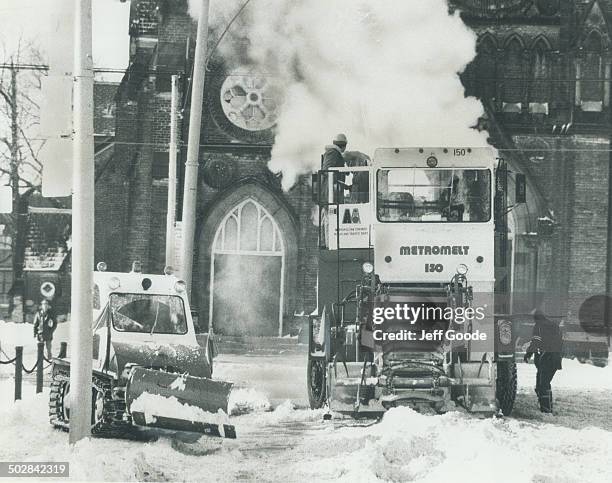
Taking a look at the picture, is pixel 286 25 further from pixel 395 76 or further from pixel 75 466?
pixel 75 466

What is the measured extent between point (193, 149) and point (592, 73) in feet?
14.0

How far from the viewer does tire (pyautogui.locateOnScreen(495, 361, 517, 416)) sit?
9.06 m

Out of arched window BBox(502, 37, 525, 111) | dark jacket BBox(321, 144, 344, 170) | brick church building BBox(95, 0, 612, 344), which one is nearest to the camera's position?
dark jacket BBox(321, 144, 344, 170)

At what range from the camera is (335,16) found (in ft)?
33.1

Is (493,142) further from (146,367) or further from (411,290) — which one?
(146,367)

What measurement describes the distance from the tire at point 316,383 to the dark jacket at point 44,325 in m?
2.55

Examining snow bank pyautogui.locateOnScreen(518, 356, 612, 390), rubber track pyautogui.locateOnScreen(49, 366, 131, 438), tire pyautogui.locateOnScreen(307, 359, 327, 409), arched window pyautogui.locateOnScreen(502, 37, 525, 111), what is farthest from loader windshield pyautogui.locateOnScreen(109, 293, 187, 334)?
arched window pyautogui.locateOnScreen(502, 37, 525, 111)

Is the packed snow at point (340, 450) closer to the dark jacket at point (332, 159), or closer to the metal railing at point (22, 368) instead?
the metal railing at point (22, 368)

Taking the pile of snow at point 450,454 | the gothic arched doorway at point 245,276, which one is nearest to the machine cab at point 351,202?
the gothic arched doorway at point 245,276

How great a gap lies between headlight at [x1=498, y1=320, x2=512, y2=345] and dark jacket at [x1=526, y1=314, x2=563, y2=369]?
0.80 metres

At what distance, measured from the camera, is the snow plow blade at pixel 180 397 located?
7.84 m

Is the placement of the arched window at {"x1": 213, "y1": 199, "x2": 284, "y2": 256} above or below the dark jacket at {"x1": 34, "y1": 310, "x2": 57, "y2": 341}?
above

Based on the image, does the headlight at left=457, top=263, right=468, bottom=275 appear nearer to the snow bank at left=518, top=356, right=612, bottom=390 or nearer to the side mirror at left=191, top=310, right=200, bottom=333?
the snow bank at left=518, top=356, right=612, bottom=390

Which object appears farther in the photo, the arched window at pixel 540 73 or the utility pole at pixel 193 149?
the arched window at pixel 540 73
